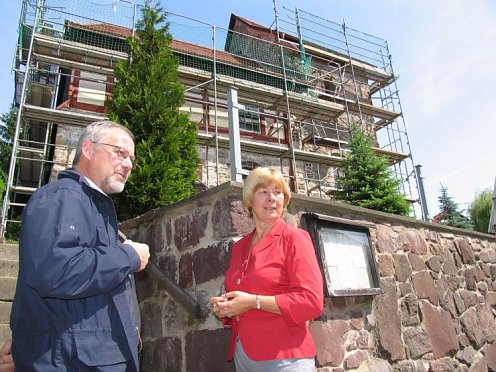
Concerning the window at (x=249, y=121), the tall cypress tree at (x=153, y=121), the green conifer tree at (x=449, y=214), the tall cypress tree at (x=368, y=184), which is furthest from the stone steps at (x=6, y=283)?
the green conifer tree at (x=449, y=214)

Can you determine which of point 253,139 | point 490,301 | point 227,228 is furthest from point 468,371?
point 253,139

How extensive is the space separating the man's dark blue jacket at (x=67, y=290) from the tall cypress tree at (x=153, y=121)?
5193 millimetres

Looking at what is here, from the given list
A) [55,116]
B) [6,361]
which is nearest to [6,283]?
[6,361]

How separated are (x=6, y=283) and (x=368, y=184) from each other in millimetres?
9464

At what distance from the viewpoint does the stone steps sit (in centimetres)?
337

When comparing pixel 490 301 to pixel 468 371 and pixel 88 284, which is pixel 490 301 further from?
pixel 88 284

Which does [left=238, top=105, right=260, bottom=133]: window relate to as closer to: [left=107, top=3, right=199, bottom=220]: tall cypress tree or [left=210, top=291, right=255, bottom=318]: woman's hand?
[left=107, top=3, right=199, bottom=220]: tall cypress tree

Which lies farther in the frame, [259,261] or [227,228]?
[227,228]

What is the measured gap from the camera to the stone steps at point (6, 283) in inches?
133

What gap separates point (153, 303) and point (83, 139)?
66.6 inches

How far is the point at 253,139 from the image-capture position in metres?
14.3

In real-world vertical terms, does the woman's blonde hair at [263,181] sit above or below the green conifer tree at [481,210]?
below

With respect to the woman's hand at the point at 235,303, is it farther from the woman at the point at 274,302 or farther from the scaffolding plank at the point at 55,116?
the scaffolding plank at the point at 55,116

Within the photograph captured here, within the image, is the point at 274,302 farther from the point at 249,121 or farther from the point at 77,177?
the point at 249,121
